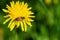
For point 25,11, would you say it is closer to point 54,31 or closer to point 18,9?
point 18,9

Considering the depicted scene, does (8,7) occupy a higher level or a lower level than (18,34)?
higher

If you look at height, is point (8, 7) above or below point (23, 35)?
above

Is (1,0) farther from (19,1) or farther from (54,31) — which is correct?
(54,31)

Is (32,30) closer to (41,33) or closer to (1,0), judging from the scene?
(41,33)

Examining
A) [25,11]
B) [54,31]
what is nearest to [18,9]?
[25,11]

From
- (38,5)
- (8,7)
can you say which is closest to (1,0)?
(8,7)
